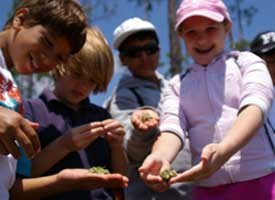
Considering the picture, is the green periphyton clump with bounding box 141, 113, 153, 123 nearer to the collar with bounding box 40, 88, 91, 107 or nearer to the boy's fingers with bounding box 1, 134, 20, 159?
the collar with bounding box 40, 88, 91, 107

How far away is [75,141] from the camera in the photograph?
192cm

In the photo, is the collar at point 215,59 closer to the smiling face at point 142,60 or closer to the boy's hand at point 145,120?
the boy's hand at point 145,120

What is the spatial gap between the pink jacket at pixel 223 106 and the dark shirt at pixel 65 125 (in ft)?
1.18

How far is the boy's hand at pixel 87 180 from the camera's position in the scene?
1.73 meters

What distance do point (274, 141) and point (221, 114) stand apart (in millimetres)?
226

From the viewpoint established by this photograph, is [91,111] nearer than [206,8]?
No

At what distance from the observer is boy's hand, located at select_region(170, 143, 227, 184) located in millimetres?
1603

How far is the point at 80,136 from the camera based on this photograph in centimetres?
192

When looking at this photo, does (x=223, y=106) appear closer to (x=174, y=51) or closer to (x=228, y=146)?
Answer: (x=228, y=146)

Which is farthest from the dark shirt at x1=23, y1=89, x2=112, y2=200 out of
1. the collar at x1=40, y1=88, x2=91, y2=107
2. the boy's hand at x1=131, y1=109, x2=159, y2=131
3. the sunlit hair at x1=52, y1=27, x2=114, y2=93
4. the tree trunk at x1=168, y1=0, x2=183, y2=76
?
the tree trunk at x1=168, y1=0, x2=183, y2=76

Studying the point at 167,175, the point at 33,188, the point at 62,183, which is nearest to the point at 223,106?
the point at 167,175

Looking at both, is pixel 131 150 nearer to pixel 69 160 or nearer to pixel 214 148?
pixel 69 160

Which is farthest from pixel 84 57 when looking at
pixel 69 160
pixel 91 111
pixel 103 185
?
pixel 103 185

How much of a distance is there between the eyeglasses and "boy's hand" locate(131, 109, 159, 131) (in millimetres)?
775
